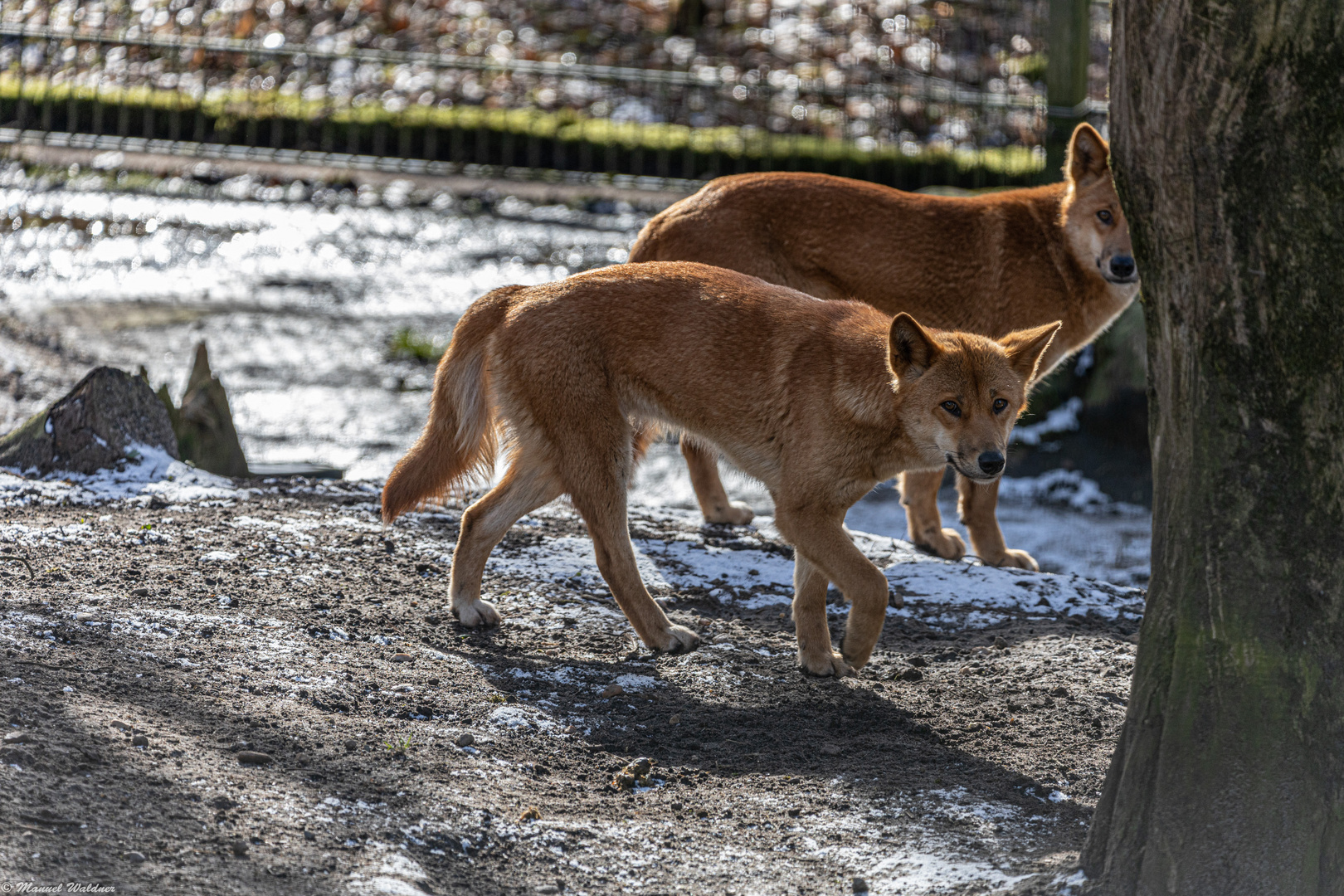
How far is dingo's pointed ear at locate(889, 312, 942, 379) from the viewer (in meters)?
4.43

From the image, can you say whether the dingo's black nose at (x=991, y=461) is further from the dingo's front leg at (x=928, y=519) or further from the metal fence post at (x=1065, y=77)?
the metal fence post at (x=1065, y=77)

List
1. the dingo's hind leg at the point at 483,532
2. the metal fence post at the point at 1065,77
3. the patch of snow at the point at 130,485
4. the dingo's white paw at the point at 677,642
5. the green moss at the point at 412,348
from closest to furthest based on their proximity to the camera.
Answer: the dingo's white paw at the point at 677,642 → the dingo's hind leg at the point at 483,532 → the patch of snow at the point at 130,485 → the metal fence post at the point at 1065,77 → the green moss at the point at 412,348

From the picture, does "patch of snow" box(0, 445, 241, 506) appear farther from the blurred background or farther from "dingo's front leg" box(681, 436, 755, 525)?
"dingo's front leg" box(681, 436, 755, 525)

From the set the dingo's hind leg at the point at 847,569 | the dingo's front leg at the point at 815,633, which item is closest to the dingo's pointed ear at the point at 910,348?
the dingo's hind leg at the point at 847,569

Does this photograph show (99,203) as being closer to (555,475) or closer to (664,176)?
(664,176)

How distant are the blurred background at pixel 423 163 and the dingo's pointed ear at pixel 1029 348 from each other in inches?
128

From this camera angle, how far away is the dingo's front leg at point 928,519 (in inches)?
262

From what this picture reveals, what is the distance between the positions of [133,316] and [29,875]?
336 inches

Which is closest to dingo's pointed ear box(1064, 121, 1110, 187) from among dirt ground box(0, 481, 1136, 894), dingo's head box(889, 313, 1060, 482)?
dirt ground box(0, 481, 1136, 894)

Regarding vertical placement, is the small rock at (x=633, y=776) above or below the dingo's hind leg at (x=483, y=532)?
below

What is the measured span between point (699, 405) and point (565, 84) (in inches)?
468

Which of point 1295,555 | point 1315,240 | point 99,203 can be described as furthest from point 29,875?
point 99,203

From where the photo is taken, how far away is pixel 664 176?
14281 mm

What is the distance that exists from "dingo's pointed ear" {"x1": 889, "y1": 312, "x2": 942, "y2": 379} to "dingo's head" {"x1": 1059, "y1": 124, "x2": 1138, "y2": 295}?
7.70ft
